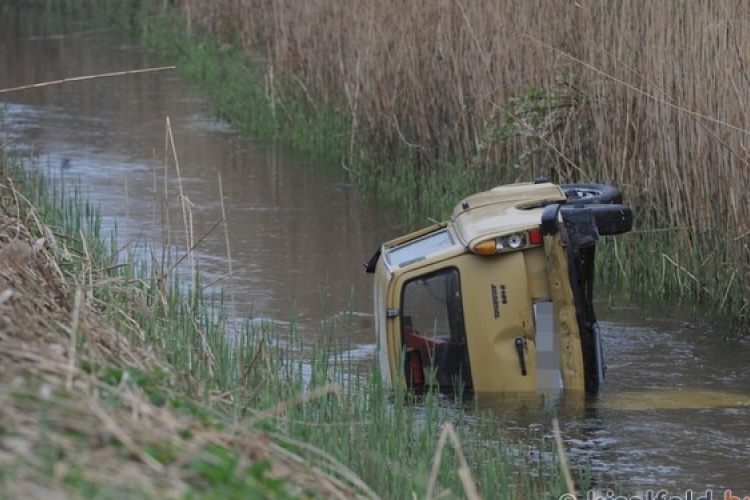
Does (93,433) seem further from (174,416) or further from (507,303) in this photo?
(507,303)

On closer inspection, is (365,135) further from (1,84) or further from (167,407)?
(167,407)

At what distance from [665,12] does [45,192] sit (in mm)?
4622

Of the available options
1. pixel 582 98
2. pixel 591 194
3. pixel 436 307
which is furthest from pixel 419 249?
pixel 582 98

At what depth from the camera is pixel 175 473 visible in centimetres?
Answer: 363

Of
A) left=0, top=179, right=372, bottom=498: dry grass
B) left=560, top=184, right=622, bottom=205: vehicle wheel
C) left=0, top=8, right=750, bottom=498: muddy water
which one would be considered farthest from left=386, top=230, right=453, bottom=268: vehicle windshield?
left=0, top=179, right=372, bottom=498: dry grass

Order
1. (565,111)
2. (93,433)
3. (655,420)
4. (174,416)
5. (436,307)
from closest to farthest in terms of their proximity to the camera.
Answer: (93,433) < (174,416) < (436,307) < (655,420) < (565,111)

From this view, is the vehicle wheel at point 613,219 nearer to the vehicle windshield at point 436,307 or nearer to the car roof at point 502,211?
the car roof at point 502,211

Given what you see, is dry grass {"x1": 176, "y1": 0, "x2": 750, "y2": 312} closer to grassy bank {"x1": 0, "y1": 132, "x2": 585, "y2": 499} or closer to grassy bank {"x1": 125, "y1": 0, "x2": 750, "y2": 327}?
grassy bank {"x1": 125, "y1": 0, "x2": 750, "y2": 327}

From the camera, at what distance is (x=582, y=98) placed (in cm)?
1074

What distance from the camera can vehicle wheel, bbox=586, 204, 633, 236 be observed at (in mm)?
7039

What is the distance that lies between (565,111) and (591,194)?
315 centimetres

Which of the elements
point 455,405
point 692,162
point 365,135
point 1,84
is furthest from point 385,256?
point 1,84

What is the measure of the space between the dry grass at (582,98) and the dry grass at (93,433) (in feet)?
16.8

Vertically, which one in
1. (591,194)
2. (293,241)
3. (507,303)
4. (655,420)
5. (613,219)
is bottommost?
(655,420)
